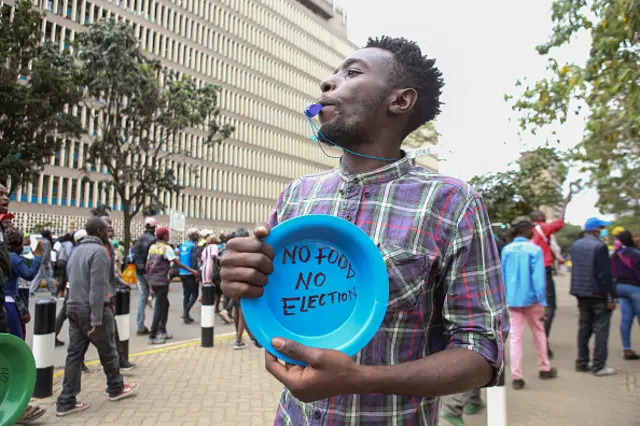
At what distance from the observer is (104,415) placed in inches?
209

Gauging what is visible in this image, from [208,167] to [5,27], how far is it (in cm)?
4163

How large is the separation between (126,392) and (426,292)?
5.43 metres

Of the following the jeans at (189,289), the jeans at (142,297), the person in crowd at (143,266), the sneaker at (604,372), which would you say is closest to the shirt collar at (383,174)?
the sneaker at (604,372)

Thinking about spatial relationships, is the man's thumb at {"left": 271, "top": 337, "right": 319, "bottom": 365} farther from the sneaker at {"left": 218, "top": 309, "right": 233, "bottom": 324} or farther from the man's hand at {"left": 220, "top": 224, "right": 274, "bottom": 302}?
the sneaker at {"left": 218, "top": 309, "right": 233, "bottom": 324}

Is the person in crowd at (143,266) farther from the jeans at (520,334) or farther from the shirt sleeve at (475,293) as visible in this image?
the shirt sleeve at (475,293)

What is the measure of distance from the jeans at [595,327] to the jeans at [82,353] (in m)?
6.30

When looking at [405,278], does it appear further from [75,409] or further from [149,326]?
[149,326]

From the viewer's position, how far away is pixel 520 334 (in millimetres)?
6688

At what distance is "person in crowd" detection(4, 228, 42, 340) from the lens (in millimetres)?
4957

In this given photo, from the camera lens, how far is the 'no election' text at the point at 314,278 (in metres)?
1.25

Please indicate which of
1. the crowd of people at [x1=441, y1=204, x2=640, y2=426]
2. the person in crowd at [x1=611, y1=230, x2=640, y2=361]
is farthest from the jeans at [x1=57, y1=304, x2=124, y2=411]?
the person in crowd at [x1=611, y1=230, x2=640, y2=361]

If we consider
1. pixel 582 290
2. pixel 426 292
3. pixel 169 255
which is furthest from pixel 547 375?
pixel 426 292

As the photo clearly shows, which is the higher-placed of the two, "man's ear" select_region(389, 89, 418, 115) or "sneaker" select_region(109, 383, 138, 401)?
"man's ear" select_region(389, 89, 418, 115)

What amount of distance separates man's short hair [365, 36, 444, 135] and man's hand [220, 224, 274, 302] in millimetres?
764
